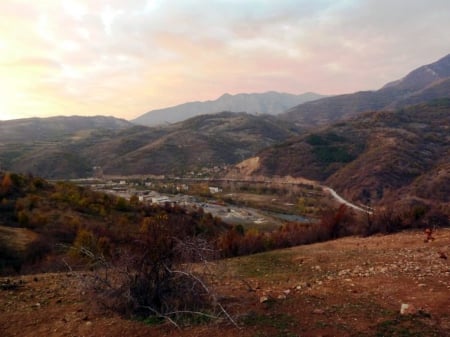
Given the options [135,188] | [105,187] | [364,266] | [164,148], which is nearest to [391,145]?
[135,188]

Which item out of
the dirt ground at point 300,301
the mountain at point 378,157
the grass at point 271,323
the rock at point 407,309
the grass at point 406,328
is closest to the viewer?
the grass at point 406,328

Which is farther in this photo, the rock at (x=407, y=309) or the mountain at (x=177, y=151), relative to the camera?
the mountain at (x=177, y=151)

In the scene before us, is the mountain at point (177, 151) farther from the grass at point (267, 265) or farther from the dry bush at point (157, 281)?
the dry bush at point (157, 281)

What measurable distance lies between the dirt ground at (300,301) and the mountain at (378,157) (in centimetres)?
5319

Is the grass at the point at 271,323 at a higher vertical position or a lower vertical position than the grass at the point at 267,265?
higher

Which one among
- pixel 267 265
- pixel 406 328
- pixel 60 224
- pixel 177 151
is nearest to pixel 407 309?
pixel 406 328

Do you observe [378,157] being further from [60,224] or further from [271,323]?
[271,323]

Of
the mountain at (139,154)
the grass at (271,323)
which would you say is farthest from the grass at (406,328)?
the mountain at (139,154)

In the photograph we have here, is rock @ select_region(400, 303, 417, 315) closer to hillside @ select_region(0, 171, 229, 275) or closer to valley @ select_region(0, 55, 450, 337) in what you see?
valley @ select_region(0, 55, 450, 337)

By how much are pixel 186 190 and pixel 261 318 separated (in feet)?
287

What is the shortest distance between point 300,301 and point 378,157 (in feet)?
292

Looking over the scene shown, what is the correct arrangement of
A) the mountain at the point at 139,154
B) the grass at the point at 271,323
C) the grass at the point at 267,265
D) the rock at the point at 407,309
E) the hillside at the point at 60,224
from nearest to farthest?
the grass at the point at 271,323
the rock at the point at 407,309
the grass at the point at 267,265
the hillside at the point at 60,224
the mountain at the point at 139,154

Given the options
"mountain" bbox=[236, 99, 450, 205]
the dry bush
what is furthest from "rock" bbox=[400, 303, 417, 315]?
"mountain" bbox=[236, 99, 450, 205]

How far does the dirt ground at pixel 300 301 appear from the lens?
684cm
